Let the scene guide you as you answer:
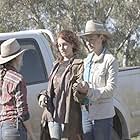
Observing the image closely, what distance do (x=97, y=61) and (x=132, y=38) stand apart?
2484 cm

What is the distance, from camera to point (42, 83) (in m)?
5.67

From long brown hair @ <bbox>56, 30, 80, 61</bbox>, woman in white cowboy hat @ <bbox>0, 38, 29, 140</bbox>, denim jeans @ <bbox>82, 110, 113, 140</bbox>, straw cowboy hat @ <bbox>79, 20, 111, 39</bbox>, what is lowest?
denim jeans @ <bbox>82, 110, 113, 140</bbox>

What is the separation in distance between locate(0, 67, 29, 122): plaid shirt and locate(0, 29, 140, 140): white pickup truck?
102cm

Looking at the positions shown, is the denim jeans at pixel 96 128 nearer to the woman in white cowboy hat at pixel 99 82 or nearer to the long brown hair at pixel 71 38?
the woman in white cowboy hat at pixel 99 82

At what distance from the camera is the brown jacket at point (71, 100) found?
4625 mm

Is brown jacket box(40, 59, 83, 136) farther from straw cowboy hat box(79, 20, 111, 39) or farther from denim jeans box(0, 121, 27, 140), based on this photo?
denim jeans box(0, 121, 27, 140)

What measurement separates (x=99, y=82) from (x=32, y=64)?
4.29ft

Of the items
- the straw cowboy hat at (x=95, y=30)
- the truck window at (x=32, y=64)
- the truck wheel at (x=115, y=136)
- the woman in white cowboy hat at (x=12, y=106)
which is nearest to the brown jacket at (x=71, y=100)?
the straw cowboy hat at (x=95, y=30)

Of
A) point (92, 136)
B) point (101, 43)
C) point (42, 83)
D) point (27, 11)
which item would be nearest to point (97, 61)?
point (101, 43)

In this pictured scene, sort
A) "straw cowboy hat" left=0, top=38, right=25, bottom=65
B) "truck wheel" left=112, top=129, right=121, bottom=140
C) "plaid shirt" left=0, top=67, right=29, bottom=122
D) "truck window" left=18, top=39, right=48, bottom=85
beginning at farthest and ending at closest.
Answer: "truck wheel" left=112, top=129, right=121, bottom=140
"truck window" left=18, top=39, right=48, bottom=85
"straw cowboy hat" left=0, top=38, right=25, bottom=65
"plaid shirt" left=0, top=67, right=29, bottom=122

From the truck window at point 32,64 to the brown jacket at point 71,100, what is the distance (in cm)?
95

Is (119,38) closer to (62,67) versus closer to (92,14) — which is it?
(92,14)

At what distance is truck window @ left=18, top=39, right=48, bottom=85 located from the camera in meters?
5.66

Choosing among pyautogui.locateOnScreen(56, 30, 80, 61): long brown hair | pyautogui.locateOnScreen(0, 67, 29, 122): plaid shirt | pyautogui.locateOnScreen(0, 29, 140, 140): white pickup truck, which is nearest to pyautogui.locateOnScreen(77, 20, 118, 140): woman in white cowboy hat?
pyautogui.locateOnScreen(56, 30, 80, 61): long brown hair
